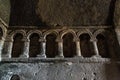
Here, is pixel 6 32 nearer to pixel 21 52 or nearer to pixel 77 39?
pixel 21 52

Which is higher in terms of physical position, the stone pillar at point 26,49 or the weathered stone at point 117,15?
the weathered stone at point 117,15

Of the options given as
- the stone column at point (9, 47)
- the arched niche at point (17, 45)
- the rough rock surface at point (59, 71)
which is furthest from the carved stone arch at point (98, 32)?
the stone column at point (9, 47)

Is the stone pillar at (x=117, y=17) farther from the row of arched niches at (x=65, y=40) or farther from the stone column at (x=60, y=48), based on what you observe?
the stone column at (x=60, y=48)

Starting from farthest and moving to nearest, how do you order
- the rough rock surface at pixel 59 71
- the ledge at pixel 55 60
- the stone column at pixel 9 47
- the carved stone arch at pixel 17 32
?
the carved stone arch at pixel 17 32
the stone column at pixel 9 47
the ledge at pixel 55 60
the rough rock surface at pixel 59 71

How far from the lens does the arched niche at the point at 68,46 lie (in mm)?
3412

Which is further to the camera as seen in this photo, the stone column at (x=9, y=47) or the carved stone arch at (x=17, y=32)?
the carved stone arch at (x=17, y=32)

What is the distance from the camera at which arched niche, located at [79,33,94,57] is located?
3424mm

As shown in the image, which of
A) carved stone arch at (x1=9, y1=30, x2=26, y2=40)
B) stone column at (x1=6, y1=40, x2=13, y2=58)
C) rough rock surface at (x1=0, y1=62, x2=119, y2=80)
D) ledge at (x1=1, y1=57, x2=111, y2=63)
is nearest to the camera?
rough rock surface at (x1=0, y1=62, x2=119, y2=80)

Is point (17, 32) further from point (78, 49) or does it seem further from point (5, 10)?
point (78, 49)

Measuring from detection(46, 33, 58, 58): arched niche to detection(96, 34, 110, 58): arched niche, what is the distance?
942 millimetres

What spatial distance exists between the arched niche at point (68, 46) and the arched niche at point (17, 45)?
0.92 m

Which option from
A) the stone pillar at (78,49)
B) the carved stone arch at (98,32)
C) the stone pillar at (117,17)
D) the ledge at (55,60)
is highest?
the stone pillar at (117,17)

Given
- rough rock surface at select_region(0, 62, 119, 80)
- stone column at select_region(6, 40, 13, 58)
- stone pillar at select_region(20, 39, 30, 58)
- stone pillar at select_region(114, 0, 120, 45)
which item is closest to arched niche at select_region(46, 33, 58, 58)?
rough rock surface at select_region(0, 62, 119, 80)

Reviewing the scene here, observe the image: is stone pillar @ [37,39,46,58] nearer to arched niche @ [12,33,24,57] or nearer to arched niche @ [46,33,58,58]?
arched niche @ [46,33,58,58]
